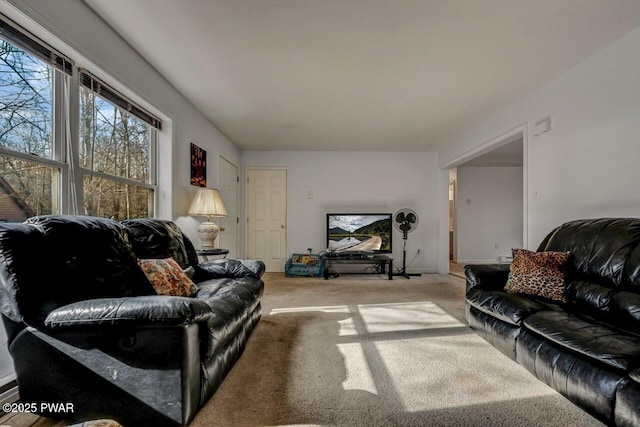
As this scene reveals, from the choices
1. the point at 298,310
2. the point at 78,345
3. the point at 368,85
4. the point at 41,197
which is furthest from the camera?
the point at 298,310

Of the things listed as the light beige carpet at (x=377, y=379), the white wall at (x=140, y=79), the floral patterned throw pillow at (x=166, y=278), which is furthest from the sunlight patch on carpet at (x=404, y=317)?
the white wall at (x=140, y=79)

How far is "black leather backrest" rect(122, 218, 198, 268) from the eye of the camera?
6.82 feet

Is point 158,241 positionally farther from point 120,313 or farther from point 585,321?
point 585,321

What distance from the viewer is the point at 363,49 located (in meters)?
2.25

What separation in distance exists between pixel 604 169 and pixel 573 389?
177 centimetres

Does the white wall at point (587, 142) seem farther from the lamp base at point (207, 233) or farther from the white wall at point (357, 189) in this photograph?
the lamp base at point (207, 233)

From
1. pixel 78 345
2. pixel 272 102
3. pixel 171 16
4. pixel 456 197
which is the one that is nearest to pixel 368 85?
pixel 272 102

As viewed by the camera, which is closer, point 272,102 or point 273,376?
point 273,376

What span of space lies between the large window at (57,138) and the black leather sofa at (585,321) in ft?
9.87

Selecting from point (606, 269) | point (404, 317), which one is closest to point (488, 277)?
point (606, 269)

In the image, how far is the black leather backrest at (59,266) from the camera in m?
1.19

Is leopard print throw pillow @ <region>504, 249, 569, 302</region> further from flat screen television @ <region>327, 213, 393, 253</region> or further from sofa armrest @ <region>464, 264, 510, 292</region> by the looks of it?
flat screen television @ <region>327, 213, 393, 253</region>

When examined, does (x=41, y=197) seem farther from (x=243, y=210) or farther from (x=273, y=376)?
(x=243, y=210)

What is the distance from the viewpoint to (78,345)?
1235mm
